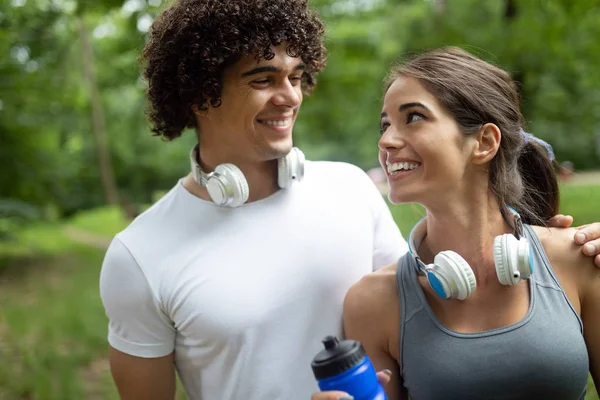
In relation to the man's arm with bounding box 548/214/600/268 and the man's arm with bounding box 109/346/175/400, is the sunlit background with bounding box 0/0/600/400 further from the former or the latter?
the man's arm with bounding box 109/346/175/400

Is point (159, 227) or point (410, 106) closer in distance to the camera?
point (410, 106)

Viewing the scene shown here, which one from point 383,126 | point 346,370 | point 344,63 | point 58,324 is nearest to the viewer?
point 346,370

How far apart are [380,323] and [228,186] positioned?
0.66 metres

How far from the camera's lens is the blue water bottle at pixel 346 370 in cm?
136

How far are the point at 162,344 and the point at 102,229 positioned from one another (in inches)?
504

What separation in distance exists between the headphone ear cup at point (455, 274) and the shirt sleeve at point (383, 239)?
0.64 m

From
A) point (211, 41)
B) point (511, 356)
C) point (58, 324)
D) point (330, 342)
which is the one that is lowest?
point (58, 324)

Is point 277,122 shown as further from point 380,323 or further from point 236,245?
point 380,323

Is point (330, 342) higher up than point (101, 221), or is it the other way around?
point (330, 342)

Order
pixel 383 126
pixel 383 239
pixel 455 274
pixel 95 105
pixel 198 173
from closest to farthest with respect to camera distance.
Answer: pixel 455 274 < pixel 383 126 < pixel 198 173 < pixel 383 239 < pixel 95 105

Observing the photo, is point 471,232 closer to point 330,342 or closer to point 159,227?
point 330,342

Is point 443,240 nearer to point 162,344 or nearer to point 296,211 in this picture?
point 296,211

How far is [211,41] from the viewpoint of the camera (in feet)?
6.85

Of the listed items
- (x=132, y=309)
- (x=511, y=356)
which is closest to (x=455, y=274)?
(x=511, y=356)
